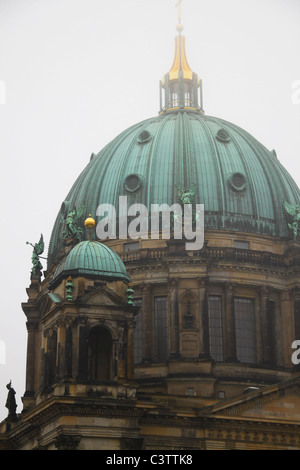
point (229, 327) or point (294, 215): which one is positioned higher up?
point (294, 215)

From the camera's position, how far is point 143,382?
188ft

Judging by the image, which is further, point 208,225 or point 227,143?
point 227,143

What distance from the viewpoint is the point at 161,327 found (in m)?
60.2

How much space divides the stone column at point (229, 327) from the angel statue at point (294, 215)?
6.24 meters

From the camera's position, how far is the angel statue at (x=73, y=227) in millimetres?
63219

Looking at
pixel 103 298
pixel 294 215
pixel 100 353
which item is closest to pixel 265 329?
pixel 294 215

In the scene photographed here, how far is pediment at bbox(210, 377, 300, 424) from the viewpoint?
5016 cm

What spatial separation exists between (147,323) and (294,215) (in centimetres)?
1171

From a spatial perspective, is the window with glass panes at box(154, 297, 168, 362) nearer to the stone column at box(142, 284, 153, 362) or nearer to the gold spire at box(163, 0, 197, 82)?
the stone column at box(142, 284, 153, 362)

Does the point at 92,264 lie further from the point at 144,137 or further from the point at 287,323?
the point at 144,137
